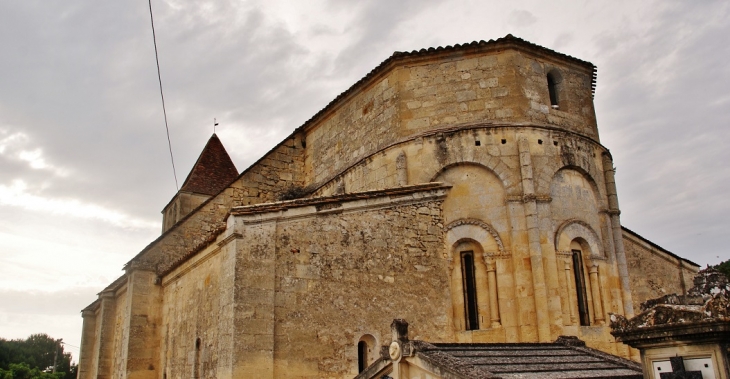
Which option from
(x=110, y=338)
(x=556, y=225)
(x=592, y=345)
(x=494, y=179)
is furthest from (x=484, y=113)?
(x=110, y=338)

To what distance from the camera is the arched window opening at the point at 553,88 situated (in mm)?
14305

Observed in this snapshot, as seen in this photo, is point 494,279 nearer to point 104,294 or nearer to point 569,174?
point 569,174

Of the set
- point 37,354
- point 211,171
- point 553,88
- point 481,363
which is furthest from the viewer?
point 37,354

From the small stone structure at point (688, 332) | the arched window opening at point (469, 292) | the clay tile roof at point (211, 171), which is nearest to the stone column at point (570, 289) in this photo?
the arched window opening at point (469, 292)

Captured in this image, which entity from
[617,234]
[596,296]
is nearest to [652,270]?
[617,234]

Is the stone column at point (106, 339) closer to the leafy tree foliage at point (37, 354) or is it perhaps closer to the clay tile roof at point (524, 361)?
the clay tile roof at point (524, 361)

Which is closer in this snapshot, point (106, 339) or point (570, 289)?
point (570, 289)

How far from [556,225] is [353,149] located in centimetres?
545

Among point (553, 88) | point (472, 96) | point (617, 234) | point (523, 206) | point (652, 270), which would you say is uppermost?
point (553, 88)

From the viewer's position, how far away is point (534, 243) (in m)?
12.2

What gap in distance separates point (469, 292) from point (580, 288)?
237cm

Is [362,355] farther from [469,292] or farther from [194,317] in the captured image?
A: [194,317]

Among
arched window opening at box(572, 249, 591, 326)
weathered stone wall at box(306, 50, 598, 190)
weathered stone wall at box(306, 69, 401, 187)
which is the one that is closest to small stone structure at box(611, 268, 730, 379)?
arched window opening at box(572, 249, 591, 326)

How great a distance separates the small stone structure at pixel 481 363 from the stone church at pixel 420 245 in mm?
2570
